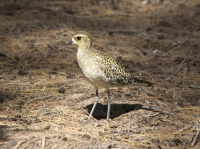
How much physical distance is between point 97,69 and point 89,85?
128 centimetres

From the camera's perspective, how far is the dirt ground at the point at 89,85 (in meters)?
4.99

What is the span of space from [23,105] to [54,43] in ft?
9.35

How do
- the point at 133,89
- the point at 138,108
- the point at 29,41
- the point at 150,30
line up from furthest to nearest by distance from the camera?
1. the point at 150,30
2. the point at 29,41
3. the point at 133,89
4. the point at 138,108

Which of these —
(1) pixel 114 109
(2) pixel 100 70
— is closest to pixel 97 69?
(2) pixel 100 70

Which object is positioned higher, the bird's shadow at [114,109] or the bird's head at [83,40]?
the bird's head at [83,40]

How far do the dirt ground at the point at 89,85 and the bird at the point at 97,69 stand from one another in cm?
44

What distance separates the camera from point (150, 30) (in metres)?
9.59

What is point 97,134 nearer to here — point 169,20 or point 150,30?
point 150,30

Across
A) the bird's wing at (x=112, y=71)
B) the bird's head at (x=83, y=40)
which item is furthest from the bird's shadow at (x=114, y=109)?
the bird's head at (x=83, y=40)

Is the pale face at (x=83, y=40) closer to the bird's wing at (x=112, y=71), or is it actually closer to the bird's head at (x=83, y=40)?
the bird's head at (x=83, y=40)

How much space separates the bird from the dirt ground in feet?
1.44

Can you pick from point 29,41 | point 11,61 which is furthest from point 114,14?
point 11,61

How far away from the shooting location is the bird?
5.36m

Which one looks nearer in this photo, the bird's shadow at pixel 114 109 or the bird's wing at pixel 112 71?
the bird's wing at pixel 112 71
